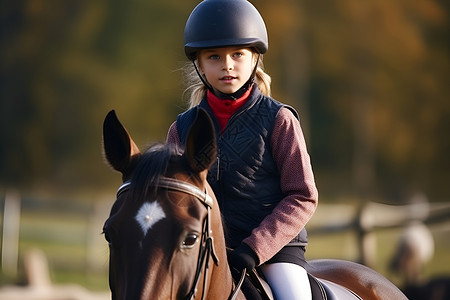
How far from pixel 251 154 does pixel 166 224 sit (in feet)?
2.97

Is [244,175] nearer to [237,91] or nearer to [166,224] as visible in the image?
[237,91]

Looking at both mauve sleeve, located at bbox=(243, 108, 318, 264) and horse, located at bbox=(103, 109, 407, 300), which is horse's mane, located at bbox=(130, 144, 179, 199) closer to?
horse, located at bbox=(103, 109, 407, 300)

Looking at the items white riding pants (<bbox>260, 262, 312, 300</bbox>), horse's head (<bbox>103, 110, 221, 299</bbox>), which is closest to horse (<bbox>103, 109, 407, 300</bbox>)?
horse's head (<bbox>103, 110, 221, 299</bbox>)

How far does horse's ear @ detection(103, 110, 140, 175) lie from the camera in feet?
11.0

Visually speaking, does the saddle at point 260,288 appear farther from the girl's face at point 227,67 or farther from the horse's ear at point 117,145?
the girl's face at point 227,67

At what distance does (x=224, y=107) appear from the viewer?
4.11m

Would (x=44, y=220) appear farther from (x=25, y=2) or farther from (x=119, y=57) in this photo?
(x=25, y=2)

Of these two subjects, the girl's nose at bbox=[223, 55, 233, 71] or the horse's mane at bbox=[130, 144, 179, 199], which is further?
the girl's nose at bbox=[223, 55, 233, 71]

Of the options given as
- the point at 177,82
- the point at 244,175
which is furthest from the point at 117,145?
the point at 177,82

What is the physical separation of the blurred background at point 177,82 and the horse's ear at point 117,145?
2676cm

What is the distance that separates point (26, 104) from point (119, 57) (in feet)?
14.7

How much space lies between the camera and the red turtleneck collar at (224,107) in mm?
4098

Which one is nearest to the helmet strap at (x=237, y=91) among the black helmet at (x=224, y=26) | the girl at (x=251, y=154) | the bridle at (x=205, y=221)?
the girl at (x=251, y=154)

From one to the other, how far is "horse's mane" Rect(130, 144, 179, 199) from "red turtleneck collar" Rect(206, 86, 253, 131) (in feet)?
2.53
